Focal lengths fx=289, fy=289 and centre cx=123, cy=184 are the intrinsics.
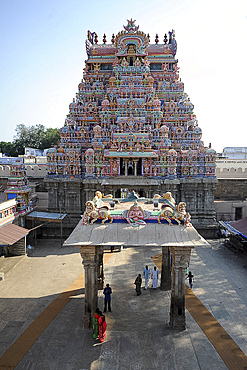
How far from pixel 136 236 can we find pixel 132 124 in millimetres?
16933

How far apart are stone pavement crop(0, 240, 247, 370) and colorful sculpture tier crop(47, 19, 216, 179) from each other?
368 inches

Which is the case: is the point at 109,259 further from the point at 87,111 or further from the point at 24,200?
the point at 87,111

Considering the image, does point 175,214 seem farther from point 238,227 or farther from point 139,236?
point 238,227

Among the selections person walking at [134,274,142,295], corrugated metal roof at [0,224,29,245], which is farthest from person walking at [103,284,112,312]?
corrugated metal roof at [0,224,29,245]

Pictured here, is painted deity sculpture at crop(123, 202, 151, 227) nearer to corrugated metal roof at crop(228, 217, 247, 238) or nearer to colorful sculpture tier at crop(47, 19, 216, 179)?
corrugated metal roof at crop(228, 217, 247, 238)

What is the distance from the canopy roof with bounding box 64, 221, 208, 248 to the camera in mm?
10641

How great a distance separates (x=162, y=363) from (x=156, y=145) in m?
19.4

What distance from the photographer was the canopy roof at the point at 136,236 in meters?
10.6

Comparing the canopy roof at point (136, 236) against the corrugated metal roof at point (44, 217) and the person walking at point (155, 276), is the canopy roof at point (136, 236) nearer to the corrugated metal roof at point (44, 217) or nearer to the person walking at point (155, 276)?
the person walking at point (155, 276)

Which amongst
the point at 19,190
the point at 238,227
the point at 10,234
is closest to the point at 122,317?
the point at 10,234

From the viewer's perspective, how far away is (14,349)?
33.9ft

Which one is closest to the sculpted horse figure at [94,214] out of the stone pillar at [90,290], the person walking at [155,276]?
the stone pillar at [90,290]

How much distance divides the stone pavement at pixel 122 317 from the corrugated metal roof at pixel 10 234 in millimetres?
2132

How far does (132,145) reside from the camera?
25656 mm
